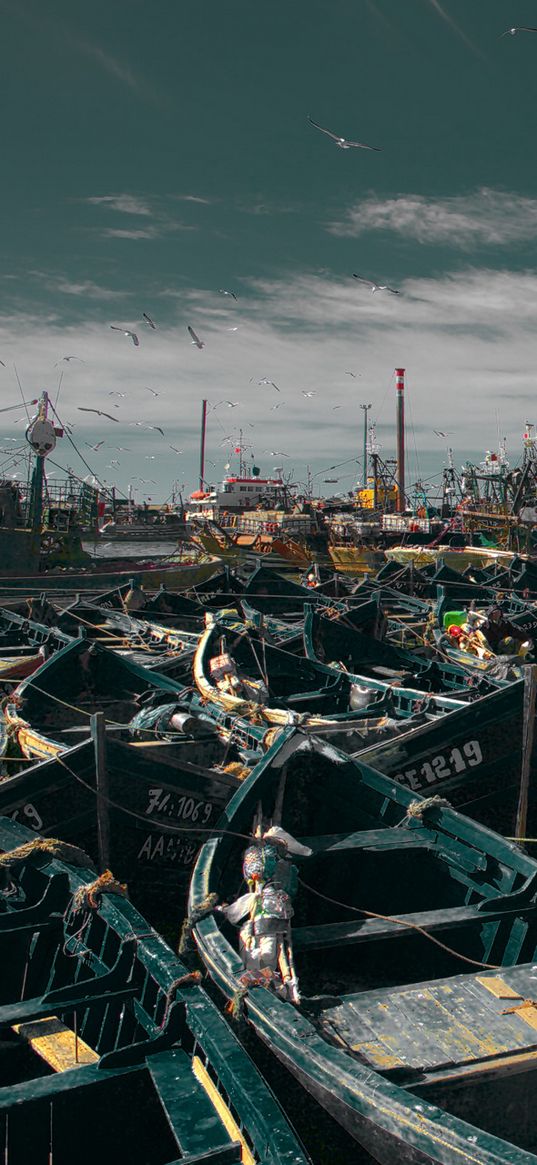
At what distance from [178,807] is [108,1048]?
3030 millimetres

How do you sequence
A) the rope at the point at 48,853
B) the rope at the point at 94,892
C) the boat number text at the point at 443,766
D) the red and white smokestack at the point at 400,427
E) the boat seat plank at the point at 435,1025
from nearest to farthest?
1. the boat seat plank at the point at 435,1025
2. the rope at the point at 94,892
3. the rope at the point at 48,853
4. the boat number text at the point at 443,766
5. the red and white smokestack at the point at 400,427

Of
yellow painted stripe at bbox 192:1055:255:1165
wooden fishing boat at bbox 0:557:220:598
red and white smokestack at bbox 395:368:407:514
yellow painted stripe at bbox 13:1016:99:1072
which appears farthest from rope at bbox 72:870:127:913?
red and white smokestack at bbox 395:368:407:514

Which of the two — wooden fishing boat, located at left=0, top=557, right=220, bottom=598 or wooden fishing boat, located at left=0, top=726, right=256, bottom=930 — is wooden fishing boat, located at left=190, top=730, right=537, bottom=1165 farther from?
wooden fishing boat, located at left=0, top=557, right=220, bottom=598

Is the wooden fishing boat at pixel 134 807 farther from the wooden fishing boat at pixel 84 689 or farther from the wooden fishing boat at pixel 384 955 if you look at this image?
the wooden fishing boat at pixel 84 689

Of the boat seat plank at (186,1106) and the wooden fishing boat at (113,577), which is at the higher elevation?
the wooden fishing boat at (113,577)

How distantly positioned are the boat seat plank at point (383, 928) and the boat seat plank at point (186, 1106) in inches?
66.5

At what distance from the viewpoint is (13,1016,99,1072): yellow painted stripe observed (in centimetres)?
596

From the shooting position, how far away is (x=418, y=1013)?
5996 millimetres

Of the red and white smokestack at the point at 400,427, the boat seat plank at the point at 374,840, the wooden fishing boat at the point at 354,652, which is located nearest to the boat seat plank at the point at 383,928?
the boat seat plank at the point at 374,840

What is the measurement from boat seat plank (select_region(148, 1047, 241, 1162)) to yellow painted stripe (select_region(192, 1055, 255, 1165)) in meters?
0.03

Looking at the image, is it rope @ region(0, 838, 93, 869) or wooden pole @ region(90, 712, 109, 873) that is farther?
wooden pole @ region(90, 712, 109, 873)

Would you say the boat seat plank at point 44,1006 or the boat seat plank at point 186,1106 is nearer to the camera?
the boat seat plank at point 186,1106

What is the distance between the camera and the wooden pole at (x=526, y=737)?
34.4 ft

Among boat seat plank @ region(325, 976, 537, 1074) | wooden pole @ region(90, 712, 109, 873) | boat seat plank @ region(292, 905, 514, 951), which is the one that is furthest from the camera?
wooden pole @ region(90, 712, 109, 873)
